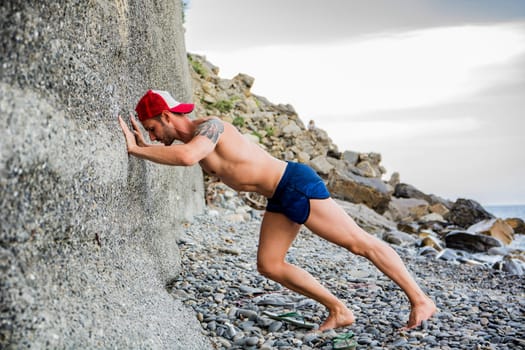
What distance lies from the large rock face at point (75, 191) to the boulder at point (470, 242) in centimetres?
1231

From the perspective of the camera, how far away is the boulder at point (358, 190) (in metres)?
20.5

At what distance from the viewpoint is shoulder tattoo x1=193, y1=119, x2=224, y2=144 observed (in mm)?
4219

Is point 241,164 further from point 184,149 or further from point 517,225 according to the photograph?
point 517,225

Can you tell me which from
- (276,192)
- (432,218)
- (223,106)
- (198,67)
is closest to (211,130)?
(276,192)

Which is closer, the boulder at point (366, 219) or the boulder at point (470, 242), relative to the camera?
the boulder at point (470, 242)

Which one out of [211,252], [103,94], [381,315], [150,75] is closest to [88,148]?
[103,94]

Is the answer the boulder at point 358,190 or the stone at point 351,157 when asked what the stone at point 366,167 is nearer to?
the stone at point 351,157

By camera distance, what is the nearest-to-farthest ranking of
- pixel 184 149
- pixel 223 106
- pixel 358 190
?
pixel 184 149
pixel 358 190
pixel 223 106

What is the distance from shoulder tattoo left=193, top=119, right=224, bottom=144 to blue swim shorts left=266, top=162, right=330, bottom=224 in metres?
0.72

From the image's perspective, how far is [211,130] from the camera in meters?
4.27

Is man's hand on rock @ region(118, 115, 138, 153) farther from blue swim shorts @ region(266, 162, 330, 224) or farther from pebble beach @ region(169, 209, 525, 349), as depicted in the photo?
pebble beach @ region(169, 209, 525, 349)

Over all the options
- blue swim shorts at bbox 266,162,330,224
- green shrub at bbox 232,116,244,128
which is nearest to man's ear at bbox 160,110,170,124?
blue swim shorts at bbox 266,162,330,224

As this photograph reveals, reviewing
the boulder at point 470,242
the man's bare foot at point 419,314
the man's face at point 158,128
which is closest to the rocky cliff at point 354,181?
the boulder at point 470,242

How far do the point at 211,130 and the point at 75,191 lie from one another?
1234mm
